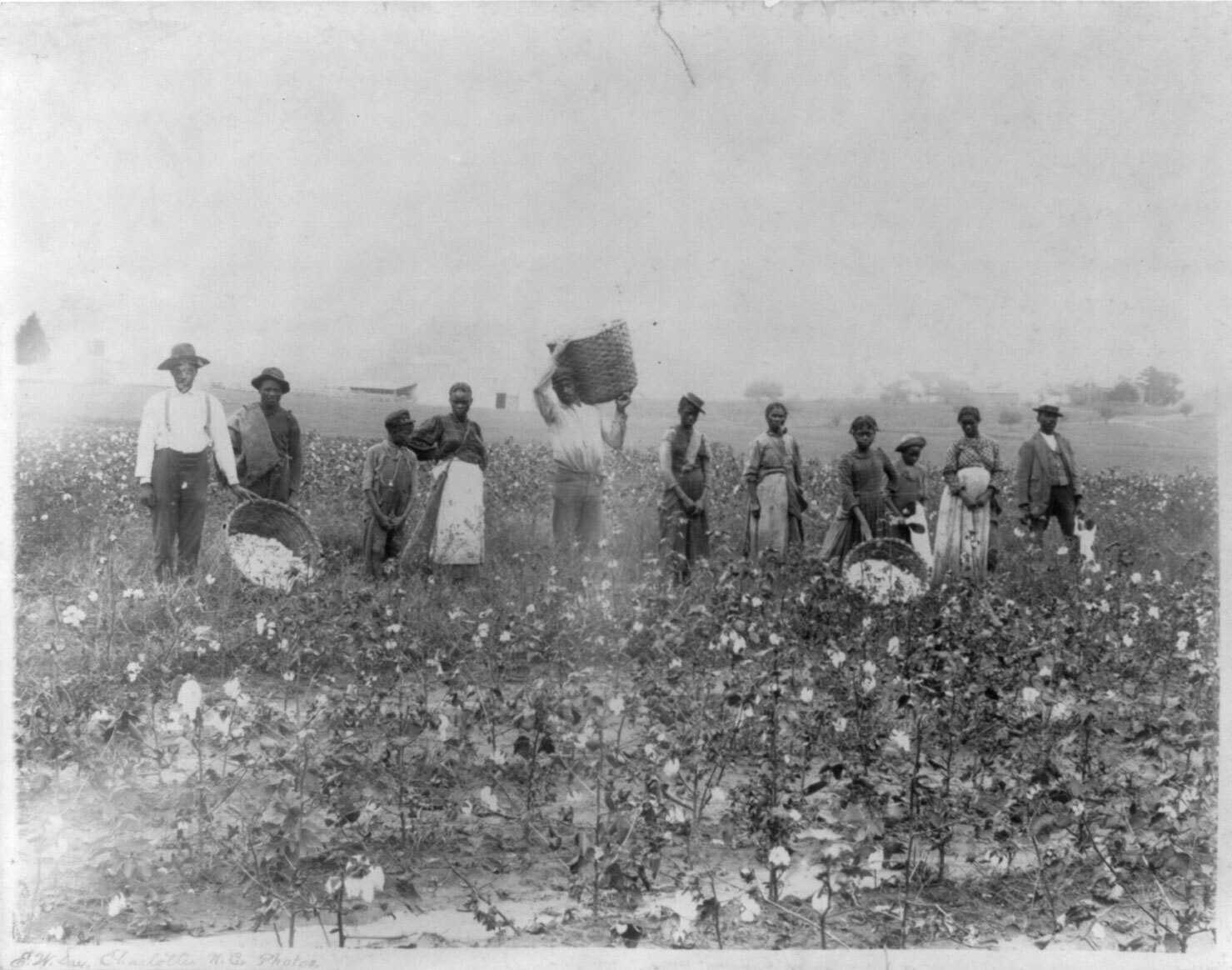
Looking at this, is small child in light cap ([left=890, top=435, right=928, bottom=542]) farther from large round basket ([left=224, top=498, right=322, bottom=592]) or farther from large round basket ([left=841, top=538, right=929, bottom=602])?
large round basket ([left=224, top=498, right=322, bottom=592])

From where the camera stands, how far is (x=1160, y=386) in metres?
4.84

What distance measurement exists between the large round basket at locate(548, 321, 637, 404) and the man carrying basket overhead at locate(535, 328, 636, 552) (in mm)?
92

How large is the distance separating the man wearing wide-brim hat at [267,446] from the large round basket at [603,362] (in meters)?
1.72

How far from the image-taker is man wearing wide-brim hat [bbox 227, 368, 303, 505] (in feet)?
18.8

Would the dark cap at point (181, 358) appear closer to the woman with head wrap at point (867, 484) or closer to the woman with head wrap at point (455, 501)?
the woman with head wrap at point (455, 501)

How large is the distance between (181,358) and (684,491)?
10.3ft

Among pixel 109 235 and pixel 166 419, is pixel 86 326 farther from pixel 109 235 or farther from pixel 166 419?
pixel 166 419

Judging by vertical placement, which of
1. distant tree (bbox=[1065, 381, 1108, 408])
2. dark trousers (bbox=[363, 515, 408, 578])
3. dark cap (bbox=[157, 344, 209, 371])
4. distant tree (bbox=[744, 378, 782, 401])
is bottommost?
dark trousers (bbox=[363, 515, 408, 578])

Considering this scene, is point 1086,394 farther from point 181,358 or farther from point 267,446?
point 181,358

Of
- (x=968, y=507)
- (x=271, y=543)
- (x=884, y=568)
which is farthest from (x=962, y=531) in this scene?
(x=271, y=543)

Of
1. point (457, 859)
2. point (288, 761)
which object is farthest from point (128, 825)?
point (457, 859)

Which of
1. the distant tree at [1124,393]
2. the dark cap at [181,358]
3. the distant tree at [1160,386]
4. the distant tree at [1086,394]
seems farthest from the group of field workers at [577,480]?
the distant tree at [1160,386]

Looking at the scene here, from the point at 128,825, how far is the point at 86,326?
8.18ft

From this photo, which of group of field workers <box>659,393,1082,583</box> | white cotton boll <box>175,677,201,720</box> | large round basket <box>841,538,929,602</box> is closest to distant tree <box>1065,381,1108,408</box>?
group of field workers <box>659,393,1082,583</box>
